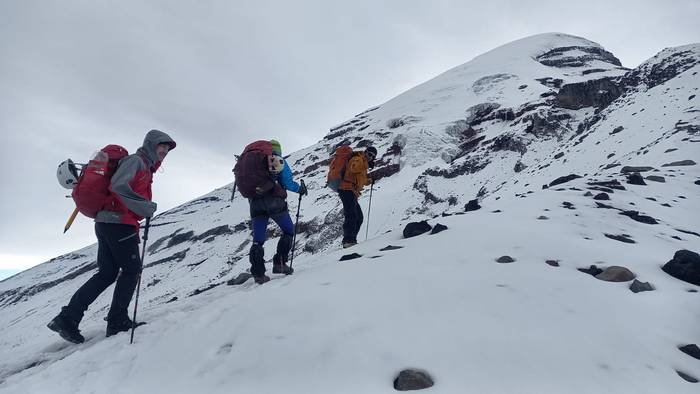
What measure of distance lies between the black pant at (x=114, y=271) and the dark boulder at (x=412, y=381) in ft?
12.8

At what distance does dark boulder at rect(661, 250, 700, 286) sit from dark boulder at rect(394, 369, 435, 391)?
3821 millimetres

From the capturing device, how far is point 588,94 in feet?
127

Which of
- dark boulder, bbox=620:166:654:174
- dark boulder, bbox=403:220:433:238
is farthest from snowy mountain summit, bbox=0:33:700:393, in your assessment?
dark boulder, bbox=620:166:654:174

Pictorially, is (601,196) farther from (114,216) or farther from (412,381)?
(114,216)

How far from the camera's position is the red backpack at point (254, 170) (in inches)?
256

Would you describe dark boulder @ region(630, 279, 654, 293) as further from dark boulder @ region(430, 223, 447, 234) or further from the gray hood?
the gray hood

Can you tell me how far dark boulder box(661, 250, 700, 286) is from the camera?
15.5 ft

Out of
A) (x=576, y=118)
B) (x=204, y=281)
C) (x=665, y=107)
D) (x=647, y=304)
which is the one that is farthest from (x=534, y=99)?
(x=647, y=304)

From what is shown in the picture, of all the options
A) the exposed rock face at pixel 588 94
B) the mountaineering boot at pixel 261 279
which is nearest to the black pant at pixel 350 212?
the mountaineering boot at pixel 261 279

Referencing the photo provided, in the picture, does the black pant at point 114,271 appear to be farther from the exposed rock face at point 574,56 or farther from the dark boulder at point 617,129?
the exposed rock face at point 574,56

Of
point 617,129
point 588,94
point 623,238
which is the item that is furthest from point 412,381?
point 588,94

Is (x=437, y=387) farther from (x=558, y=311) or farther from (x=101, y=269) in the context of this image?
(x=101, y=269)

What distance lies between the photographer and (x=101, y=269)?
524 centimetres

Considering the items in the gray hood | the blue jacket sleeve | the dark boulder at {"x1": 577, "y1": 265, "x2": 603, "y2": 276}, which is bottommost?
the dark boulder at {"x1": 577, "y1": 265, "x2": 603, "y2": 276}
